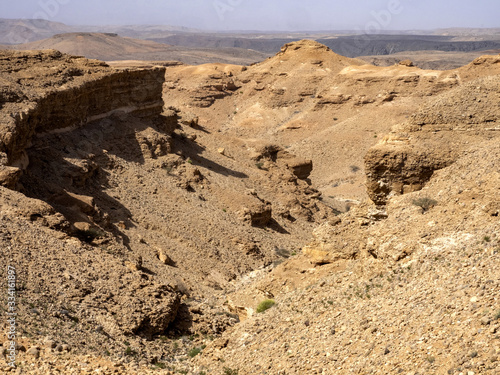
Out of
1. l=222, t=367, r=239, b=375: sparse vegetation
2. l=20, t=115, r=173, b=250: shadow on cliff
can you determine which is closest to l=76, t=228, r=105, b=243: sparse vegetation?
l=20, t=115, r=173, b=250: shadow on cliff

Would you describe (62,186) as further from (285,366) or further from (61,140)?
(285,366)

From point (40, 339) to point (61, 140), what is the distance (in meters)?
11.6

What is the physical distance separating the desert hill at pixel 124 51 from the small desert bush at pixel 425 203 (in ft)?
350

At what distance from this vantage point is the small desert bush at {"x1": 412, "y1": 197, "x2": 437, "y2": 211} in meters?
10.8

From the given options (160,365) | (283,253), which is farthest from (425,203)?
(283,253)

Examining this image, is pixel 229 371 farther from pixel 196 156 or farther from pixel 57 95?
pixel 196 156

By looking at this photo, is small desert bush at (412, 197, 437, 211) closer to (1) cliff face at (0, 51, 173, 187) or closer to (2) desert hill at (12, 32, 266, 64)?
(1) cliff face at (0, 51, 173, 187)

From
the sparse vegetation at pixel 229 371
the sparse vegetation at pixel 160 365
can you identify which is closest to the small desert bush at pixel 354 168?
the sparse vegetation at pixel 160 365

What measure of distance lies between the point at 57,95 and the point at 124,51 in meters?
122

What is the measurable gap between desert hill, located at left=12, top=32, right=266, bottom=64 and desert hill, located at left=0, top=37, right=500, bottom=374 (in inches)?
3674

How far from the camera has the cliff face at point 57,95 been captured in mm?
16938

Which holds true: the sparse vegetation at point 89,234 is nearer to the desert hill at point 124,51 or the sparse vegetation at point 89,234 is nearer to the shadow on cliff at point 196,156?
the shadow on cliff at point 196,156

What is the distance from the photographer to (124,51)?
136 meters

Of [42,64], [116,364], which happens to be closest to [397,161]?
[116,364]
